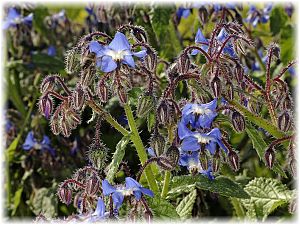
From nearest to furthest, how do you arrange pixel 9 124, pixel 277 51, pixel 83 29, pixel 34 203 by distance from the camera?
pixel 277 51
pixel 34 203
pixel 9 124
pixel 83 29


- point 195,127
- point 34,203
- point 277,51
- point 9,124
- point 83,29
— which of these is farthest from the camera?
point 83,29

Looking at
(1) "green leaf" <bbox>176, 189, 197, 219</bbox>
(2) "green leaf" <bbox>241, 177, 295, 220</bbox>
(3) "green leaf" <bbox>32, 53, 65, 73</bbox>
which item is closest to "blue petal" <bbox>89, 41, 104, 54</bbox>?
(1) "green leaf" <bbox>176, 189, 197, 219</bbox>

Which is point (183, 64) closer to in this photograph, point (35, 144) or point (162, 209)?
point (162, 209)

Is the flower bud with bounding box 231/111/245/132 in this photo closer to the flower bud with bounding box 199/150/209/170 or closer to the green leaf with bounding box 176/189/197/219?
the flower bud with bounding box 199/150/209/170

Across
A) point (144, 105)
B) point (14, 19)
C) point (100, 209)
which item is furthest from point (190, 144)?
point (14, 19)

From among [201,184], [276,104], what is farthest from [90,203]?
[276,104]

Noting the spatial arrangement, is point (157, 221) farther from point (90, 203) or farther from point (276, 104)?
point (276, 104)
